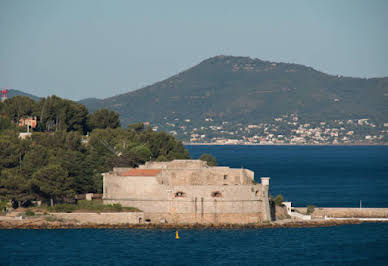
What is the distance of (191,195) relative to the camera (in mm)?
73250

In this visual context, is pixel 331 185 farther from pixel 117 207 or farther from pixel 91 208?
pixel 91 208

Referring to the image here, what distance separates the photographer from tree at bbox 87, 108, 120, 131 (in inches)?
4840

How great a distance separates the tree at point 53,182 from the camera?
3083 inches

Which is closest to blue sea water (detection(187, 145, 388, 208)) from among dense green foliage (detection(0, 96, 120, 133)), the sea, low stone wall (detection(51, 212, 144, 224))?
the sea

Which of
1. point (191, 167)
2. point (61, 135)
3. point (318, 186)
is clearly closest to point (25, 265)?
point (191, 167)

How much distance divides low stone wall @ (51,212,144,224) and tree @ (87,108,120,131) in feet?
158

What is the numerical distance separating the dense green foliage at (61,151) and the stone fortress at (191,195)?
6064 mm

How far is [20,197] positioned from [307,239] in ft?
85.1

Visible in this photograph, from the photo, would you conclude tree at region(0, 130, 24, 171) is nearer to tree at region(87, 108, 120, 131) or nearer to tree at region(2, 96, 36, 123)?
tree at region(2, 96, 36, 123)

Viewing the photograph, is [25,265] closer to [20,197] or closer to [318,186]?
[20,197]

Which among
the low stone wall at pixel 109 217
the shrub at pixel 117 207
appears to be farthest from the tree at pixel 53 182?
the shrub at pixel 117 207

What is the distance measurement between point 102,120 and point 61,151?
1410 inches

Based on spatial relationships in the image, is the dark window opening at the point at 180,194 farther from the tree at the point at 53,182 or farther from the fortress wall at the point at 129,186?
the tree at the point at 53,182

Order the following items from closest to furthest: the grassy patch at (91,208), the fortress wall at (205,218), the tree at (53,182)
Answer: the fortress wall at (205,218) → the grassy patch at (91,208) → the tree at (53,182)
